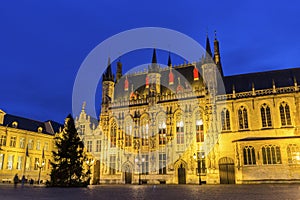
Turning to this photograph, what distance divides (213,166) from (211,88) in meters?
11.7

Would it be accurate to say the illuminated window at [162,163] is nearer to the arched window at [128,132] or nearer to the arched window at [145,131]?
the arched window at [145,131]

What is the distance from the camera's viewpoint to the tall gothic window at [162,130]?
136 ft

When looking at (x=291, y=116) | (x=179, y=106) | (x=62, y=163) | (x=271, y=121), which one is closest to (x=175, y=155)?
(x=179, y=106)

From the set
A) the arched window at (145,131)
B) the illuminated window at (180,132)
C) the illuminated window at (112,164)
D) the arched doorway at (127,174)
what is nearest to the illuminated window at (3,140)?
the illuminated window at (112,164)

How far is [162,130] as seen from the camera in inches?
1655

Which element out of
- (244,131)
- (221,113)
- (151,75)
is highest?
(151,75)

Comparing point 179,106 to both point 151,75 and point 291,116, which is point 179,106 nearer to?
point 151,75

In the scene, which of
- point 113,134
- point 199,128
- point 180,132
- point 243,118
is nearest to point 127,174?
point 113,134

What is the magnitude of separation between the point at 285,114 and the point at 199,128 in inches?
471

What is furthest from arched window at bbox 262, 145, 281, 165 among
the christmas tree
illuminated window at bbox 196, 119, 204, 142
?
the christmas tree

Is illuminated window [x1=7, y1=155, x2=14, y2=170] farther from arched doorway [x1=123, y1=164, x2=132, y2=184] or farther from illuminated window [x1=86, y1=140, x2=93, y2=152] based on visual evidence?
arched doorway [x1=123, y1=164, x2=132, y2=184]

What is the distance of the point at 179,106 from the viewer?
136 feet

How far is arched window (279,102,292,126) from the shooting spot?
35781 mm

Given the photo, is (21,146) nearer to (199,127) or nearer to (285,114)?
(199,127)
